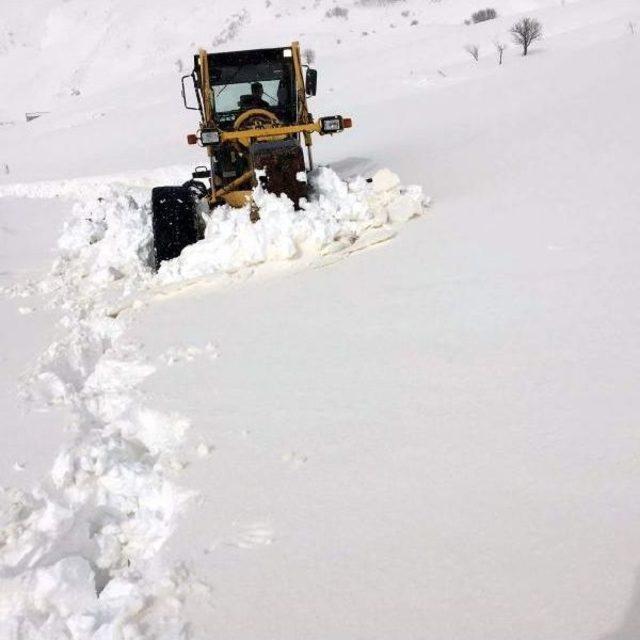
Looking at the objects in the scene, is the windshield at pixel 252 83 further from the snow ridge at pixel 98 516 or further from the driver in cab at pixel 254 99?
the snow ridge at pixel 98 516

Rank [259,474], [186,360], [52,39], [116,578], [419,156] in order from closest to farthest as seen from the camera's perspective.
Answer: [116,578] → [259,474] → [186,360] → [419,156] → [52,39]

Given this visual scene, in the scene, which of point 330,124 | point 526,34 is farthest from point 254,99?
point 526,34

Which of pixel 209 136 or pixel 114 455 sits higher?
pixel 209 136

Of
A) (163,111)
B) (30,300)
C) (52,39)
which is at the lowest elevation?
(30,300)

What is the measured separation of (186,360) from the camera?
349 cm

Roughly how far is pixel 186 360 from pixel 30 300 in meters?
2.96

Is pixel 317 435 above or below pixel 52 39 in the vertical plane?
below

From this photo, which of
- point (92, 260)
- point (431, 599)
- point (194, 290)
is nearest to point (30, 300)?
point (92, 260)

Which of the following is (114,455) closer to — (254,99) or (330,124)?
(330,124)

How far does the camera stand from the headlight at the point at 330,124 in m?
6.34

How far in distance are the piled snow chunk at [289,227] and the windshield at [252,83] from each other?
5.36 ft

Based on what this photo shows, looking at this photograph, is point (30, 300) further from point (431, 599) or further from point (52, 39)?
point (52, 39)

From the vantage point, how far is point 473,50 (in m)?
19.2

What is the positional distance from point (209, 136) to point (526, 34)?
1420cm
